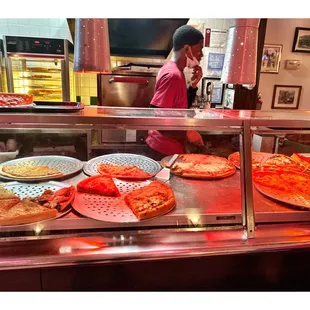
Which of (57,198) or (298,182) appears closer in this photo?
(57,198)

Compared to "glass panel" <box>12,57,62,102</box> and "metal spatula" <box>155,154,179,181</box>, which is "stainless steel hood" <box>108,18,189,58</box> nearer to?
"glass panel" <box>12,57,62,102</box>

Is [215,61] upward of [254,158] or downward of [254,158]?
upward

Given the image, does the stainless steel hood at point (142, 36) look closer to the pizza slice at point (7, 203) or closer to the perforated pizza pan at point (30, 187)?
the perforated pizza pan at point (30, 187)

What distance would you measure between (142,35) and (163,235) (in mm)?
2955

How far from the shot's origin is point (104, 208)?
3.98 feet

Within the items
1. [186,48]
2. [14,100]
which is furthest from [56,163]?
[186,48]

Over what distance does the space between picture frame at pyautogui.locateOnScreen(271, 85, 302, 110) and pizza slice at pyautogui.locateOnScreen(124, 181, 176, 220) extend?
3772 millimetres

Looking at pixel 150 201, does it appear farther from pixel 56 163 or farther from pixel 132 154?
pixel 56 163

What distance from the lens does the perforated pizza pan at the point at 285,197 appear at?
1298 millimetres

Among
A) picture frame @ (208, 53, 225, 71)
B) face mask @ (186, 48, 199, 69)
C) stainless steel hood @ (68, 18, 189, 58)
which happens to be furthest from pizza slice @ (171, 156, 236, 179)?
picture frame @ (208, 53, 225, 71)

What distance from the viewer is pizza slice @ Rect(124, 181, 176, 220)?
3.83ft

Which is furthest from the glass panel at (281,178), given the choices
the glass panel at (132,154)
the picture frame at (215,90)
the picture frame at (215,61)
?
the picture frame at (215,61)
